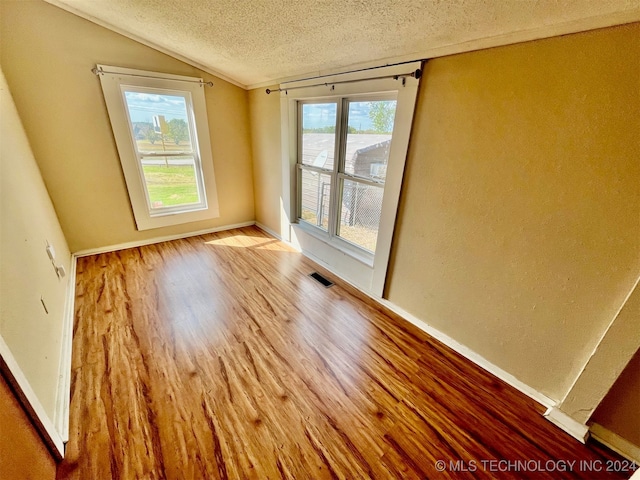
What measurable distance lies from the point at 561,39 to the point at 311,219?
2.35 m

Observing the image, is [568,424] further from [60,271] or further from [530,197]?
[60,271]

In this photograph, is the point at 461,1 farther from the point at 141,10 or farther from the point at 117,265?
the point at 117,265

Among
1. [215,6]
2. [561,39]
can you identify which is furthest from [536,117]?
[215,6]

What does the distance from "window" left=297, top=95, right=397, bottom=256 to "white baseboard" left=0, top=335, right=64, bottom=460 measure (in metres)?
2.12

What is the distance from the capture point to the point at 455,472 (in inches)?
44.6

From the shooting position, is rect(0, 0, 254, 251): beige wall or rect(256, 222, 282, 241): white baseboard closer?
rect(0, 0, 254, 251): beige wall

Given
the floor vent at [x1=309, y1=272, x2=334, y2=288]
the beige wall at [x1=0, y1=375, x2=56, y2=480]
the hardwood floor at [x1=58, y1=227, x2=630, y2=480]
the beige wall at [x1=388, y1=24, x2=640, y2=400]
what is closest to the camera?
the beige wall at [x1=0, y1=375, x2=56, y2=480]

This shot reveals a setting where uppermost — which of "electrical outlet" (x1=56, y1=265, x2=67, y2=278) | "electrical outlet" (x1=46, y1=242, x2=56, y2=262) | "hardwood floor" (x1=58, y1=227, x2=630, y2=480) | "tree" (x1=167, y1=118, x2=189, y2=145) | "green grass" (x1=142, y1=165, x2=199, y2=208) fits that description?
"tree" (x1=167, y1=118, x2=189, y2=145)

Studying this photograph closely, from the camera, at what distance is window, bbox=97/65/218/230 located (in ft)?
8.57

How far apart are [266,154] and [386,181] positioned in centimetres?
192

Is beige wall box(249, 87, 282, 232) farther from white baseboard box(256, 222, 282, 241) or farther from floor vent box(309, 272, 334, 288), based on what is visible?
floor vent box(309, 272, 334, 288)

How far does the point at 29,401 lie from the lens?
0.98 m

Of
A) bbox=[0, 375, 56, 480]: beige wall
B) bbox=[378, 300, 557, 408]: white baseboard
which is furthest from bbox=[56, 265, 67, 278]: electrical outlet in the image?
bbox=[378, 300, 557, 408]: white baseboard

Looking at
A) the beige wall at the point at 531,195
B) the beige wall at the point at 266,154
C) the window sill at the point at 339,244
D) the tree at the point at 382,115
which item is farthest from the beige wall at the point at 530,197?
the beige wall at the point at 266,154
